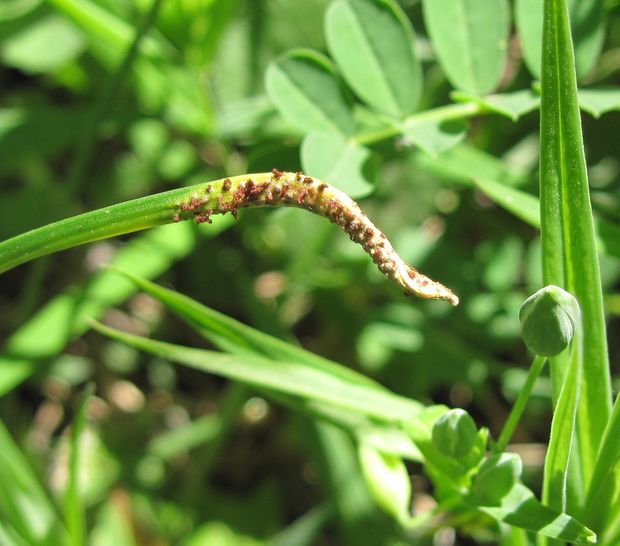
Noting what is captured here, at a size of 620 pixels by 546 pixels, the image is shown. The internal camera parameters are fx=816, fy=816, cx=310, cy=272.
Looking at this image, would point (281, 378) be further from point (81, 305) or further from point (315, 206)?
point (81, 305)

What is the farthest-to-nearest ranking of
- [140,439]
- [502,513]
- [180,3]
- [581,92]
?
[140,439] → [180,3] → [581,92] → [502,513]

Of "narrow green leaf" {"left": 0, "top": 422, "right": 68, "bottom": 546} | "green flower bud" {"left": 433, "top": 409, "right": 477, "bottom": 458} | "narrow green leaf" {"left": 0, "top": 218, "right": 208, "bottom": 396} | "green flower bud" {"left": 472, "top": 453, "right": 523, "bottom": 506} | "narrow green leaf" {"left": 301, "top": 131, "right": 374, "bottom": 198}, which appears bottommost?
"narrow green leaf" {"left": 0, "top": 422, "right": 68, "bottom": 546}

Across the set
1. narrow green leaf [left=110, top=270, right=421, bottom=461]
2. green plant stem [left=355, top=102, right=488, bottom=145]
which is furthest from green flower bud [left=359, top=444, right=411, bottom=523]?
green plant stem [left=355, top=102, right=488, bottom=145]

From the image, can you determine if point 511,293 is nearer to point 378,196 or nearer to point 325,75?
point 378,196

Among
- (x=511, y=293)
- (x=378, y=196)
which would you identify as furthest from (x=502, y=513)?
(x=378, y=196)

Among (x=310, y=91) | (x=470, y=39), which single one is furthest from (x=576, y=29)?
(x=310, y=91)

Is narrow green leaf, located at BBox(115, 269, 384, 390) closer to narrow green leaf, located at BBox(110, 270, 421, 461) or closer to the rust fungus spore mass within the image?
narrow green leaf, located at BBox(110, 270, 421, 461)

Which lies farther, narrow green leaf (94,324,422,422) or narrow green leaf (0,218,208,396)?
narrow green leaf (0,218,208,396)
